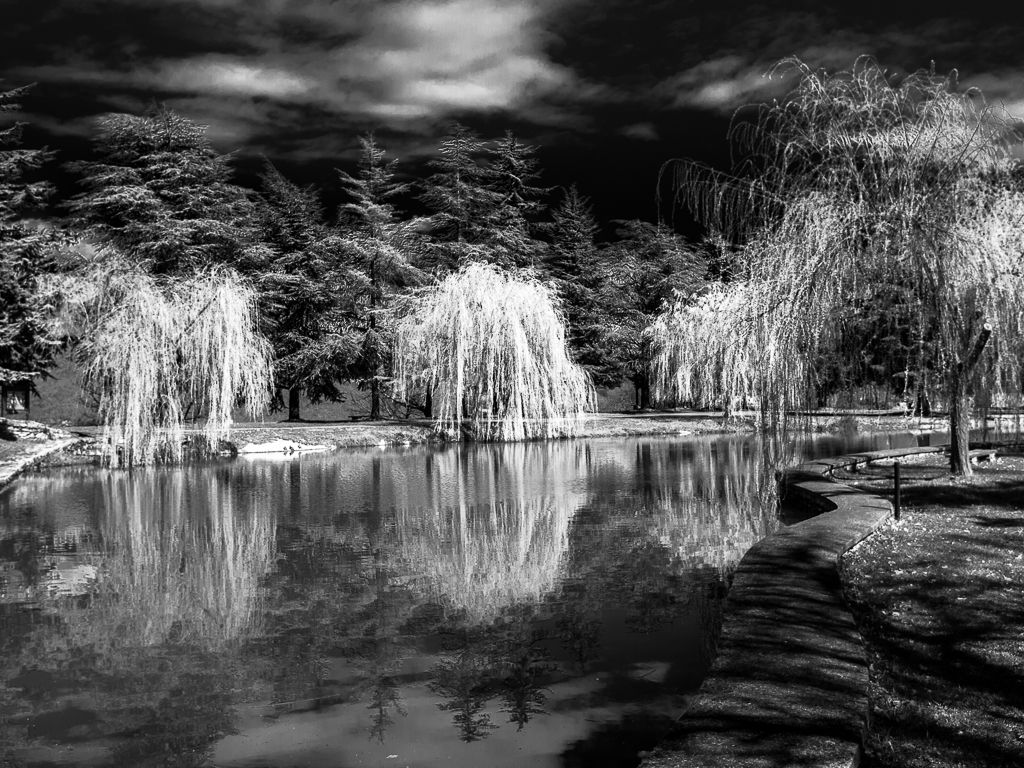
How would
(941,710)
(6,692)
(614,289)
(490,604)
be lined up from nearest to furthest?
(941,710) → (6,692) → (490,604) → (614,289)

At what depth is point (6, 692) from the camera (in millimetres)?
6148

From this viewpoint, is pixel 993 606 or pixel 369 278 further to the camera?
pixel 369 278

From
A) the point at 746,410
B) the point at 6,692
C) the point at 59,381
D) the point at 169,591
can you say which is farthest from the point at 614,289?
the point at 6,692

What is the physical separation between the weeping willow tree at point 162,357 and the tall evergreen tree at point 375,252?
10.1 meters

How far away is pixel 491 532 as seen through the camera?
12.1 metres

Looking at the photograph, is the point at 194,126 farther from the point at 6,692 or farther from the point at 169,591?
the point at 6,692

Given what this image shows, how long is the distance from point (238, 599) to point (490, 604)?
8.02ft

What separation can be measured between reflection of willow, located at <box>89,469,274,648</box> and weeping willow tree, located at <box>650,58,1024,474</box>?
6271 millimetres

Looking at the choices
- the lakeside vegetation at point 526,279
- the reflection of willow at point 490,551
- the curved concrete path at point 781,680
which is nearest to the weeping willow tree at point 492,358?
the lakeside vegetation at point 526,279

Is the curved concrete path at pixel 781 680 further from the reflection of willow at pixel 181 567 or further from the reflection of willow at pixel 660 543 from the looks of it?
the reflection of willow at pixel 181 567

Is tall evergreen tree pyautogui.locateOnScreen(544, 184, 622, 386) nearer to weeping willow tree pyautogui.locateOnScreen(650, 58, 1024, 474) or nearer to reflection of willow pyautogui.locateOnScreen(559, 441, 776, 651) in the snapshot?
reflection of willow pyautogui.locateOnScreen(559, 441, 776, 651)

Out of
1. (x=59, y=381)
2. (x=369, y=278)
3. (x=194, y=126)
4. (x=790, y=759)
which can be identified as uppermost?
(x=194, y=126)

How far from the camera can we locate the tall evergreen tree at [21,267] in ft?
84.1

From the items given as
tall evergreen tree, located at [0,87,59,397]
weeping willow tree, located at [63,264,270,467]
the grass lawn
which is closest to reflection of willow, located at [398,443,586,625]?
the grass lawn
